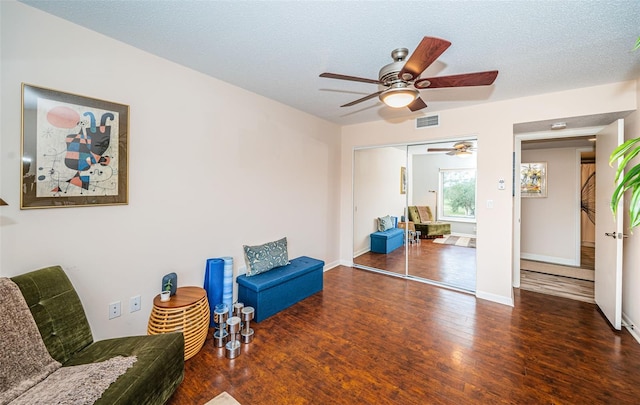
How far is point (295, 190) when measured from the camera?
13.0 feet

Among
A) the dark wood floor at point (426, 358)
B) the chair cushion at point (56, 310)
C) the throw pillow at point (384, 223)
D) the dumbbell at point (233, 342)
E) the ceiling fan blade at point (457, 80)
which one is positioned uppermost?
the ceiling fan blade at point (457, 80)

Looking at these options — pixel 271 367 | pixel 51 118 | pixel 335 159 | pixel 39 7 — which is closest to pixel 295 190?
pixel 335 159

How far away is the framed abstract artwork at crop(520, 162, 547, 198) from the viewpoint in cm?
527

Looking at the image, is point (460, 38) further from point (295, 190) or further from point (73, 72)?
point (73, 72)

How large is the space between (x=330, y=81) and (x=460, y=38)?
1287 mm

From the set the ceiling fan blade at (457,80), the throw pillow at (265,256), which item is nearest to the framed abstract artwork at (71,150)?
the throw pillow at (265,256)

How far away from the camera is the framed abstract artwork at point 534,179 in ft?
17.3

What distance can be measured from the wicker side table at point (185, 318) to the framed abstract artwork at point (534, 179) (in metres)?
6.46

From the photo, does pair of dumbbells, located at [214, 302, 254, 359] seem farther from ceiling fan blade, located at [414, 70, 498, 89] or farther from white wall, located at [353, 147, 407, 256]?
white wall, located at [353, 147, 407, 256]

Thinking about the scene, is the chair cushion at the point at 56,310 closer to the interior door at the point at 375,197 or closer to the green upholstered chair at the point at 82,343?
the green upholstered chair at the point at 82,343

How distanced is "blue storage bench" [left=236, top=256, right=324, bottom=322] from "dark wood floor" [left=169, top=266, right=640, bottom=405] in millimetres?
134

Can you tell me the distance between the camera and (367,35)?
6.47 ft

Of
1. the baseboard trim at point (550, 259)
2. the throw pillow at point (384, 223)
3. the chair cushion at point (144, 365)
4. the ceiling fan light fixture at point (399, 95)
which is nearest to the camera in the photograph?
the chair cushion at point (144, 365)

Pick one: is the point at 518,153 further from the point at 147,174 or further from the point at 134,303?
the point at 134,303
